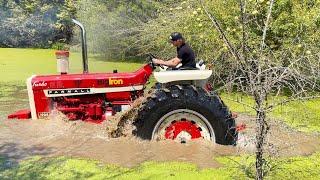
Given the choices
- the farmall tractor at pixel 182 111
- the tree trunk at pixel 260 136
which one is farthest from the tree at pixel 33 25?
the tree trunk at pixel 260 136

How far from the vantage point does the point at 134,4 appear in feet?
54.2

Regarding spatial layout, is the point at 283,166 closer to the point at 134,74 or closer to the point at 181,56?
the point at 181,56

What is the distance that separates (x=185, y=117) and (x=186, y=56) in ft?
2.74

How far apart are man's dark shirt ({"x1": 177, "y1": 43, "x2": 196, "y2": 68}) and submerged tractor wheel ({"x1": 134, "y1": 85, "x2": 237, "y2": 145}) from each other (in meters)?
0.38

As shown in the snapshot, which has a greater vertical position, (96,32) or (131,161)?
(96,32)

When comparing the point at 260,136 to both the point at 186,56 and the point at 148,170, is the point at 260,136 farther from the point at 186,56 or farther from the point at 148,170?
the point at 186,56

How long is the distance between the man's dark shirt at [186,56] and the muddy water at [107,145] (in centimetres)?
105

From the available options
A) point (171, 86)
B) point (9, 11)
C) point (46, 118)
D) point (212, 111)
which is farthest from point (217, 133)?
point (9, 11)

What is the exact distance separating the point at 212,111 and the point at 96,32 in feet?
37.6

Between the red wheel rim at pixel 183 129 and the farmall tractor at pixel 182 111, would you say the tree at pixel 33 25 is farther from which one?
the red wheel rim at pixel 183 129

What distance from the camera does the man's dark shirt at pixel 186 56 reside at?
6.35 m

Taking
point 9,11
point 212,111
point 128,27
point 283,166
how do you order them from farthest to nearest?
point 9,11, point 128,27, point 212,111, point 283,166

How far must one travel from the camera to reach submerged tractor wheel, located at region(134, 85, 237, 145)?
601 cm

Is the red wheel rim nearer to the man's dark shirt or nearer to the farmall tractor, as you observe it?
the farmall tractor
